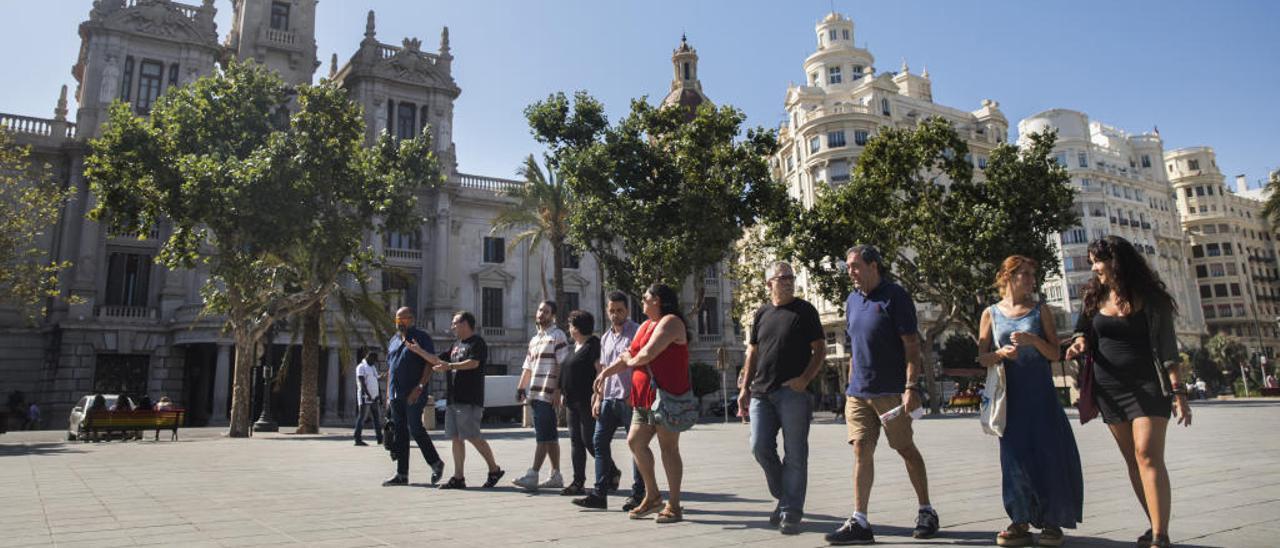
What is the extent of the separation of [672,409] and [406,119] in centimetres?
3761

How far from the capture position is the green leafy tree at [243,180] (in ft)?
65.6

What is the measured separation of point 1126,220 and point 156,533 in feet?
292

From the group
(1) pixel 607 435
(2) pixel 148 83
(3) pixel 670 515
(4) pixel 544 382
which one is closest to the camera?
(3) pixel 670 515

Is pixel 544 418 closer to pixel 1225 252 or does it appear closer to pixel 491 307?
pixel 491 307

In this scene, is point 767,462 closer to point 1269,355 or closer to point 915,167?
point 915,167

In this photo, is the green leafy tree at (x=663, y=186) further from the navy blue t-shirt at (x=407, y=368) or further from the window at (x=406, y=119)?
the navy blue t-shirt at (x=407, y=368)

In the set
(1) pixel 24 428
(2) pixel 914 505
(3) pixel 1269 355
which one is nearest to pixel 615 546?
(2) pixel 914 505

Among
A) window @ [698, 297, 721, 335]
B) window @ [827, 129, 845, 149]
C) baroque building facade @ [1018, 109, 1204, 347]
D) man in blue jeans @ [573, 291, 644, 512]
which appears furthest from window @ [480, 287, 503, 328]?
baroque building facade @ [1018, 109, 1204, 347]

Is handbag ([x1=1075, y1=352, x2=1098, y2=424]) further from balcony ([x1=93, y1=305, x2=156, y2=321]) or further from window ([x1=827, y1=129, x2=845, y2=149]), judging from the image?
window ([x1=827, y1=129, x2=845, y2=149])

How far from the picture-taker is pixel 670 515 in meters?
5.60

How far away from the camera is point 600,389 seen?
6.52 meters

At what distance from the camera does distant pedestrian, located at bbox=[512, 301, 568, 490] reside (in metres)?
7.43

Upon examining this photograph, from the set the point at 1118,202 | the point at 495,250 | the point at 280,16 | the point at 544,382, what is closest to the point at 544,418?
the point at 544,382

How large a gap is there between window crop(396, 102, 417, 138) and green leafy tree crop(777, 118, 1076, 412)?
2126 centimetres
